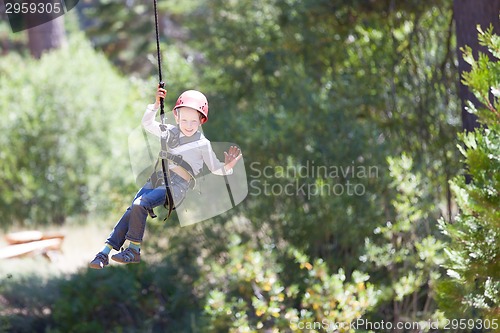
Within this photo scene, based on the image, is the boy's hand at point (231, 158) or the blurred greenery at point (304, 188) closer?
the boy's hand at point (231, 158)

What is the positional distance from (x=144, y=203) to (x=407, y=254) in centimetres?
450

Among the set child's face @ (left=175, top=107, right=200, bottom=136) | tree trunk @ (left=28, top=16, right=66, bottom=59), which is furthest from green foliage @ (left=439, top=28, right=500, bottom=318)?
tree trunk @ (left=28, top=16, right=66, bottom=59)

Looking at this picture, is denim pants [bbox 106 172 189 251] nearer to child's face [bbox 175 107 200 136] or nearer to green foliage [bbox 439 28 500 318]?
child's face [bbox 175 107 200 136]

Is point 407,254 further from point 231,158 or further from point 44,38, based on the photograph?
point 44,38

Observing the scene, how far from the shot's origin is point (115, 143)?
1100cm

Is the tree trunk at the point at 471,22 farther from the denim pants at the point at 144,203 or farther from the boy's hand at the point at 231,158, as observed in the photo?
the denim pants at the point at 144,203

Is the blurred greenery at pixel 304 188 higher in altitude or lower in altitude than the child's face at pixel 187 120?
higher

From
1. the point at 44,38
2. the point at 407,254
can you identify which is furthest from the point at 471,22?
the point at 44,38

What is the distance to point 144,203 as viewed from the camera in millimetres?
2641

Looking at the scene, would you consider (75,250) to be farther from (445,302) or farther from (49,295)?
Answer: (445,302)

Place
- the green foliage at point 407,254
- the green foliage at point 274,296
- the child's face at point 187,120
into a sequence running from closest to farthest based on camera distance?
the child's face at point 187,120 < the green foliage at point 274,296 < the green foliage at point 407,254

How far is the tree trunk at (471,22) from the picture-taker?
5.19 meters

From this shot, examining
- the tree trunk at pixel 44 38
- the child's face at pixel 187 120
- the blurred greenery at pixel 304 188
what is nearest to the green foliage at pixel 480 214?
the blurred greenery at pixel 304 188

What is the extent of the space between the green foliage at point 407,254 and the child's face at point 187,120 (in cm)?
325
